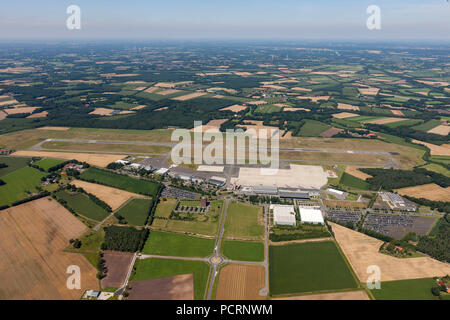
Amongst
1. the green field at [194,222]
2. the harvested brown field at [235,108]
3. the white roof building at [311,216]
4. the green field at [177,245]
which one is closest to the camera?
the green field at [177,245]

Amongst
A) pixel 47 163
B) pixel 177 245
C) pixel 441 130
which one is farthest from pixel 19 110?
pixel 441 130

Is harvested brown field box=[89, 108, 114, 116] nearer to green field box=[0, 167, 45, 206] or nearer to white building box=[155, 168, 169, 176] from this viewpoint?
green field box=[0, 167, 45, 206]

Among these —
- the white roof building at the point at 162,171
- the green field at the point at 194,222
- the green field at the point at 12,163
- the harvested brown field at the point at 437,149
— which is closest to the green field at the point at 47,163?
the green field at the point at 12,163

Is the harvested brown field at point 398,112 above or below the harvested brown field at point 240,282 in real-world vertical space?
above

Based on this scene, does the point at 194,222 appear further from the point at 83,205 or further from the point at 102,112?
the point at 102,112

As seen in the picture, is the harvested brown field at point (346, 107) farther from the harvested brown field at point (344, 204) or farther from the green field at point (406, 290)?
the green field at point (406, 290)

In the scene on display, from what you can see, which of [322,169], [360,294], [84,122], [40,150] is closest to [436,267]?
[360,294]
